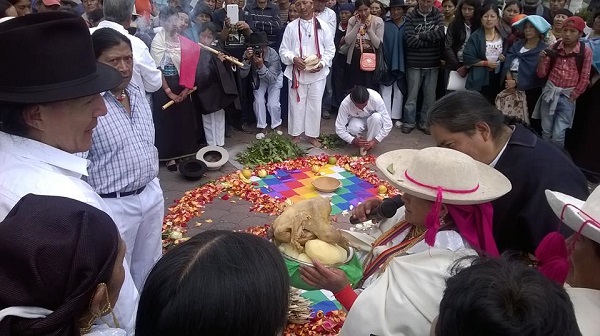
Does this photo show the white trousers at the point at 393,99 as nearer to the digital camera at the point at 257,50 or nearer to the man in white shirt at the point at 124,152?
the digital camera at the point at 257,50

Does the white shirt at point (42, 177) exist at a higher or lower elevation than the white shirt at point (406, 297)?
higher

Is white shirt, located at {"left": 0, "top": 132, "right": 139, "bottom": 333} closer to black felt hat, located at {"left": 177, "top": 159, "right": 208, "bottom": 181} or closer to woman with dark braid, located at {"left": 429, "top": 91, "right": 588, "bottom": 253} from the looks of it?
woman with dark braid, located at {"left": 429, "top": 91, "right": 588, "bottom": 253}

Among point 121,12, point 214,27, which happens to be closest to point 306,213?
point 121,12

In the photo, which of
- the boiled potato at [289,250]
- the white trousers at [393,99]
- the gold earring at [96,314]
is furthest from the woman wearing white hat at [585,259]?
the white trousers at [393,99]

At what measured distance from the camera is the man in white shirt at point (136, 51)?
15.4 feet

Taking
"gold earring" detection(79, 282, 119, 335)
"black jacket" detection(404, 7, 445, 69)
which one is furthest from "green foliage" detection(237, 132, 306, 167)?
"gold earring" detection(79, 282, 119, 335)

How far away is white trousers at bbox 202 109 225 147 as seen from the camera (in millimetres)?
7688

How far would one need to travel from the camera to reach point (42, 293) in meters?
1.28

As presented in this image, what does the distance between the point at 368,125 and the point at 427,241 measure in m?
5.49

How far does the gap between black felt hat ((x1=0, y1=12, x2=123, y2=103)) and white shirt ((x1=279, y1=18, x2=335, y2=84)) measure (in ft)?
19.4

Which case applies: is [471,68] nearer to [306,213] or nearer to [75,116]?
[306,213]

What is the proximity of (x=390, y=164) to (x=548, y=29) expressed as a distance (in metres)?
5.84

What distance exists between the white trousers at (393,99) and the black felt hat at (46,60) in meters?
7.30

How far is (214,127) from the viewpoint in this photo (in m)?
7.77
